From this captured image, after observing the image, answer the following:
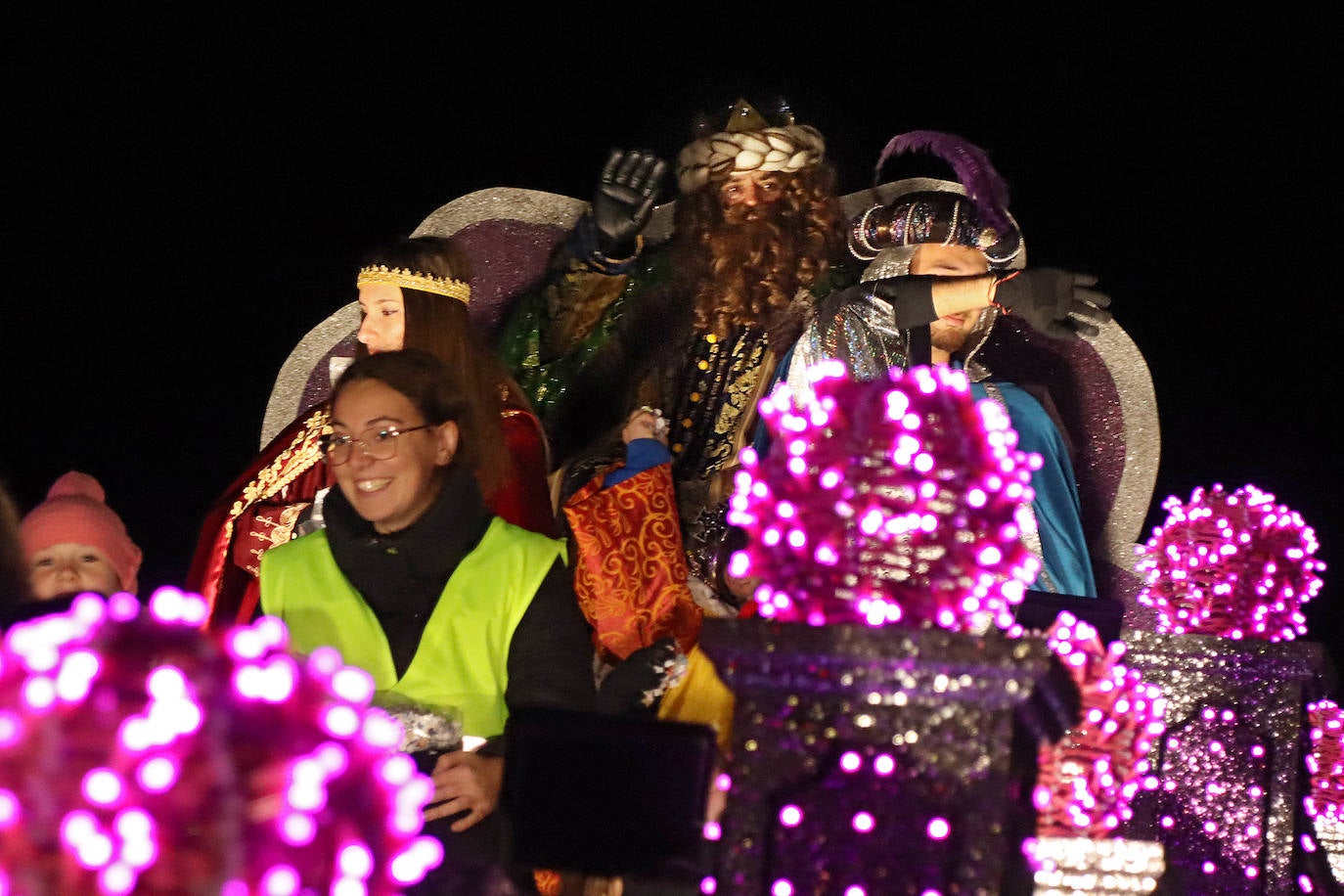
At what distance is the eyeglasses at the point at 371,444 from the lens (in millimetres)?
3084

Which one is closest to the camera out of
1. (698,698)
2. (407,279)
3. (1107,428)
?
(698,698)

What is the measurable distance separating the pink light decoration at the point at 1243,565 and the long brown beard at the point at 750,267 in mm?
1202

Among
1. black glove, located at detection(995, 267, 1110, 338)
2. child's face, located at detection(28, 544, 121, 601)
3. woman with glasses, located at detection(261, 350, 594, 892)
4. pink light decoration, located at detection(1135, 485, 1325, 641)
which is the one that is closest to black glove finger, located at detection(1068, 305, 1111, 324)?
black glove, located at detection(995, 267, 1110, 338)

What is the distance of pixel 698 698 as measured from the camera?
3.48m

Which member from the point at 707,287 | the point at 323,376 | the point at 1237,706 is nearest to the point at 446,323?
the point at 707,287

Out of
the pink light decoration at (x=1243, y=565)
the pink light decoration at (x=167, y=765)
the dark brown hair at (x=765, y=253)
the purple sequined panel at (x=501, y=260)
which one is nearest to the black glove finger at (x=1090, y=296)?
the pink light decoration at (x=1243, y=565)

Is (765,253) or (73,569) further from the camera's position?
(765,253)

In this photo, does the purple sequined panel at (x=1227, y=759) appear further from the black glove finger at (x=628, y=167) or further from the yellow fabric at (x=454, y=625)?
the black glove finger at (x=628, y=167)

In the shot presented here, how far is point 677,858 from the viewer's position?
7.48 feet

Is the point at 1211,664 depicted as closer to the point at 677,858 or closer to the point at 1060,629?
the point at 1060,629

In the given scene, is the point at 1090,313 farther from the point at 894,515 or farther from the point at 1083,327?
the point at 894,515

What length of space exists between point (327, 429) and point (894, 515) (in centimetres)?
229

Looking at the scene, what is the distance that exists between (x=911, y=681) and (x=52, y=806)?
3.77 ft

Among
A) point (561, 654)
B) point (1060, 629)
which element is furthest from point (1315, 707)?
point (561, 654)
